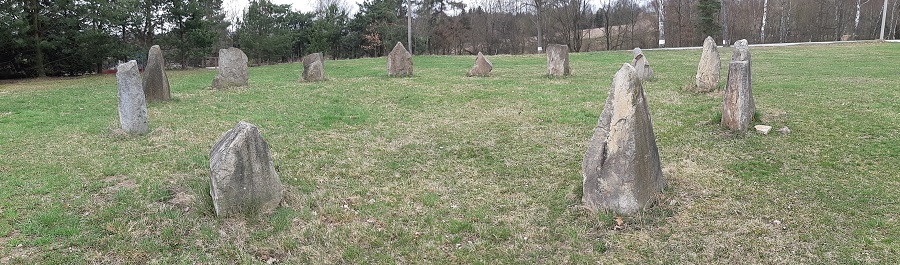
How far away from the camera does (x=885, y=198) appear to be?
215 inches

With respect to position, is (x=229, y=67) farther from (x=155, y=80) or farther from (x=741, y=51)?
(x=741, y=51)

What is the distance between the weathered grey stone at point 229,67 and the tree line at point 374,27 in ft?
35.4

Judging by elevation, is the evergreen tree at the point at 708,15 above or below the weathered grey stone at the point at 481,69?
above

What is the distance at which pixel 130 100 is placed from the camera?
9.05m

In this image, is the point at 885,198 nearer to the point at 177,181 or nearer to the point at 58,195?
the point at 177,181

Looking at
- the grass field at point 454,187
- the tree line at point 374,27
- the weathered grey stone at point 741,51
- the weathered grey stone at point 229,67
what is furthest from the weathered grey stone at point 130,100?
the tree line at point 374,27

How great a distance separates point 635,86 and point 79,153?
24.5 ft

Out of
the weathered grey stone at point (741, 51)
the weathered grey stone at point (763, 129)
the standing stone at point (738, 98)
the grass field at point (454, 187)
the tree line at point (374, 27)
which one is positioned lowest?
the grass field at point (454, 187)

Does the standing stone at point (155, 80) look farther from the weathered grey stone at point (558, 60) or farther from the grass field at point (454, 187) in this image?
the weathered grey stone at point (558, 60)

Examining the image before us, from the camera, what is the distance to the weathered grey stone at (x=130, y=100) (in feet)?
29.8

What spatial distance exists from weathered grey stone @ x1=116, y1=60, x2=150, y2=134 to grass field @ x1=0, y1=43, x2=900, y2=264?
0.29m

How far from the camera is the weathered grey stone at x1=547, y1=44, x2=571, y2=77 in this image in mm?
17703

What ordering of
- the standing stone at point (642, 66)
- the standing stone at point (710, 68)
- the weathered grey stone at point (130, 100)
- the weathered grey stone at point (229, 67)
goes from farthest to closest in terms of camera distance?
the weathered grey stone at point (229, 67) < the standing stone at point (642, 66) < the standing stone at point (710, 68) < the weathered grey stone at point (130, 100)

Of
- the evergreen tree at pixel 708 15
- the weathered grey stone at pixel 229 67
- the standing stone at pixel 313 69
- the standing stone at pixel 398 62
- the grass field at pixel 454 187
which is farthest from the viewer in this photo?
Result: the evergreen tree at pixel 708 15
